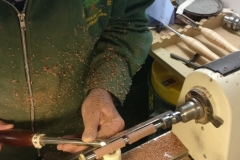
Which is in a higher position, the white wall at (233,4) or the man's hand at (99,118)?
the man's hand at (99,118)

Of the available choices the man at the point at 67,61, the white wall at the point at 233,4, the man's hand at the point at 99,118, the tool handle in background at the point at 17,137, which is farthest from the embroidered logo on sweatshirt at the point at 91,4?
the white wall at the point at 233,4

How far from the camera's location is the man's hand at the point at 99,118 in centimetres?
64

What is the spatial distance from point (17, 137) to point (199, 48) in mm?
649

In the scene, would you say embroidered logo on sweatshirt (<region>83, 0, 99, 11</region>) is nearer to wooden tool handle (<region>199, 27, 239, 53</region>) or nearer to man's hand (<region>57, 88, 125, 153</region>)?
man's hand (<region>57, 88, 125, 153</region>)

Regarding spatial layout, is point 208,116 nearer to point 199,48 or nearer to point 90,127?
point 90,127

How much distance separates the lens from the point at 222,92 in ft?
1.68

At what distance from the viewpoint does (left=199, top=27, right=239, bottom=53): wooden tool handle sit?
1.02 metres

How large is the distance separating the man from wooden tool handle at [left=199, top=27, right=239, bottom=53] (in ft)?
1.01

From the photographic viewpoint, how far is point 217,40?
41.3 inches

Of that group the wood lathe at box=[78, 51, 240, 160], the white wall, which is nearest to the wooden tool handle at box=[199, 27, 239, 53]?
the white wall

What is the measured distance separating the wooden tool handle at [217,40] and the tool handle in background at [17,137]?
684mm

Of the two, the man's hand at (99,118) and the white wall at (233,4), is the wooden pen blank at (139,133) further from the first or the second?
the white wall at (233,4)

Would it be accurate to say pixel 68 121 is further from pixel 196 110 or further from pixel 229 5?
pixel 229 5

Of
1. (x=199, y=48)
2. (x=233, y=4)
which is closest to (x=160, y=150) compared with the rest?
(x=199, y=48)
